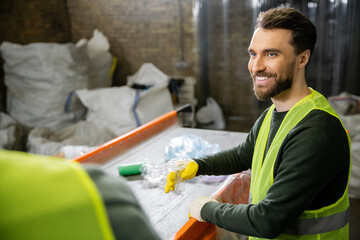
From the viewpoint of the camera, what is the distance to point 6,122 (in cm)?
321

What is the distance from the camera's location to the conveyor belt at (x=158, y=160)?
4.22 feet

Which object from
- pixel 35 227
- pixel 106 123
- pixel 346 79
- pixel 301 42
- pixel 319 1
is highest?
pixel 319 1

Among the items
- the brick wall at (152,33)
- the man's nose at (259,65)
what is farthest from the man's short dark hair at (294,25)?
the brick wall at (152,33)

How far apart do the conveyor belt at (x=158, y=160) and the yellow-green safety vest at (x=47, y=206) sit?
83 centimetres

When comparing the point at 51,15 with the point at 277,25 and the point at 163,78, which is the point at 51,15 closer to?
the point at 163,78

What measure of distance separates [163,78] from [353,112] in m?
2.03

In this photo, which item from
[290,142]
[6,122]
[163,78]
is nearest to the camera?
[290,142]

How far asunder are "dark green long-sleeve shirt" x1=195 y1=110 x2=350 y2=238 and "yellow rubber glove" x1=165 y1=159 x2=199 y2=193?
326mm

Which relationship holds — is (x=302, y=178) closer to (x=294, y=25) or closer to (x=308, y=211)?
(x=308, y=211)

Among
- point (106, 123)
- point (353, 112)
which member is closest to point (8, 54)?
point (106, 123)

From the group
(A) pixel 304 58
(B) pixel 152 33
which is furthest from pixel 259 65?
(B) pixel 152 33

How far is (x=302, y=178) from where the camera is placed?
0.88 meters

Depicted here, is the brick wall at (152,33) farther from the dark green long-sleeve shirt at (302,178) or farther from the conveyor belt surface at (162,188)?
the dark green long-sleeve shirt at (302,178)

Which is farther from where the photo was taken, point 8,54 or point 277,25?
point 8,54
